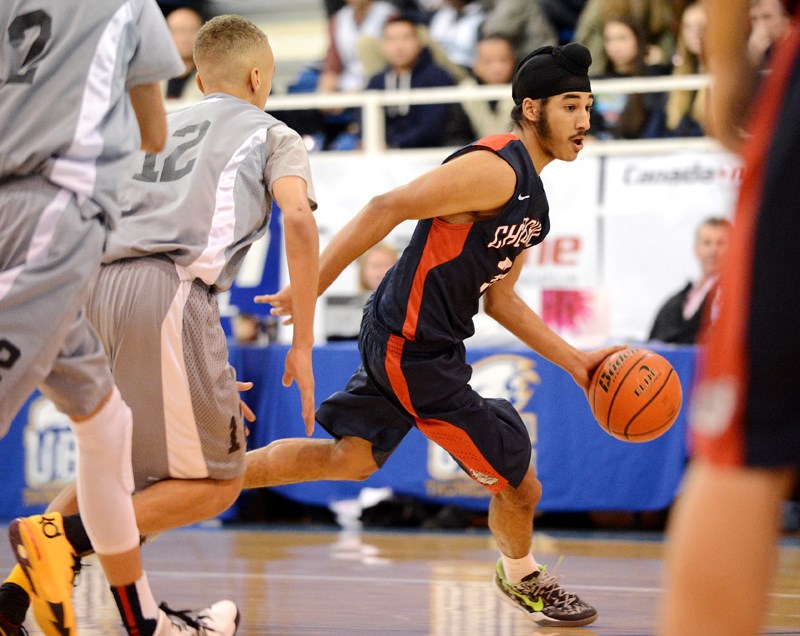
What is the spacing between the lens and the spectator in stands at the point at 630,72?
30.5 ft

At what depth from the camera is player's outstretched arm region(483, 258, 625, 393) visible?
450 cm

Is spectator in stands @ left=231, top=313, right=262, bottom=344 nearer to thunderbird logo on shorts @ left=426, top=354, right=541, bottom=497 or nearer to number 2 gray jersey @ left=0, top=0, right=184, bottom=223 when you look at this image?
thunderbird logo on shorts @ left=426, top=354, right=541, bottom=497

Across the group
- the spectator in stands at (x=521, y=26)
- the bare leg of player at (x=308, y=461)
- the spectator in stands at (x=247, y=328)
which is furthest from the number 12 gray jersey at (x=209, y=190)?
the spectator in stands at (x=521, y=26)

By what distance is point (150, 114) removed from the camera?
10.2ft

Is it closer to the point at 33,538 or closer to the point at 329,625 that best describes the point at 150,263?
the point at 33,538

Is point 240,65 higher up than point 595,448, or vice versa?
point 240,65

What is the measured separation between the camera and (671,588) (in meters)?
1.74

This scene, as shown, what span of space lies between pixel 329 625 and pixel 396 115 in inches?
254

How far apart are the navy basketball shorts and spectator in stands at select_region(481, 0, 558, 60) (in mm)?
5890

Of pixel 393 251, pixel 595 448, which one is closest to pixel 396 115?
pixel 393 251

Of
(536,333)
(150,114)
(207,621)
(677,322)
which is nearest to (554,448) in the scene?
(677,322)

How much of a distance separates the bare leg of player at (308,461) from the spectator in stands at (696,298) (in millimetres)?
3639

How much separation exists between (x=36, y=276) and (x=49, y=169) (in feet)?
0.80

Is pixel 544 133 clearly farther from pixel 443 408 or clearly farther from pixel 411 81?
pixel 411 81
